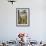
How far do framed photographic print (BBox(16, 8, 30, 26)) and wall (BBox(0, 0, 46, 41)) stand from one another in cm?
12

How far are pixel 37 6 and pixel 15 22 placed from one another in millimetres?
1052

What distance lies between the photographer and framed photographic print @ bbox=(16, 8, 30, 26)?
5.20 m

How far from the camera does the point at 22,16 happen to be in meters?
5.25

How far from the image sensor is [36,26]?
5.19 metres

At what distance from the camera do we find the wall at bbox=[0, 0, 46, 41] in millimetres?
5180

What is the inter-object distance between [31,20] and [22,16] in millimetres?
388

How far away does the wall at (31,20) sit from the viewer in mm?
5180

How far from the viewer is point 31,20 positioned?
5184mm

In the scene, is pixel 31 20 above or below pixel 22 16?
below

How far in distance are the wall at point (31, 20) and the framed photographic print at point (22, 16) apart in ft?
0.38

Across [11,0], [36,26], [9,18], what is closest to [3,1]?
[11,0]

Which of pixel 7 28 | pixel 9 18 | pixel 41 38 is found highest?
pixel 9 18

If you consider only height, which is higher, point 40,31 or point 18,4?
point 18,4

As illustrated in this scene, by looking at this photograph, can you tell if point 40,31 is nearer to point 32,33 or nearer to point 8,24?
point 32,33
